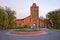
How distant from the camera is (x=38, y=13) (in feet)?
16.3

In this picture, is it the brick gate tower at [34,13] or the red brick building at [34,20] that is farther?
the brick gate tower at [34,13]

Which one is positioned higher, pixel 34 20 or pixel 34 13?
pixel 34 13

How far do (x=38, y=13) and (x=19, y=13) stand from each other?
643 mm

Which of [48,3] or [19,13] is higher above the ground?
[48,3]

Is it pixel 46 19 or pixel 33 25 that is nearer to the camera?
pixel 46 19

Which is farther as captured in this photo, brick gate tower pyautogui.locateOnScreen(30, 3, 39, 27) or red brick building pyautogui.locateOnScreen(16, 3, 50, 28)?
brick gate tower pyautogui.locateOnScreen(30, 3, 39, 27)

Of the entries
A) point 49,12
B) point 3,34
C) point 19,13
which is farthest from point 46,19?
point 3,34

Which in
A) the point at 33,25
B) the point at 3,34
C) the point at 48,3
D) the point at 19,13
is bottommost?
the point at 3,34

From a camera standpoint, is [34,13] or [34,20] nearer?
[34,13]

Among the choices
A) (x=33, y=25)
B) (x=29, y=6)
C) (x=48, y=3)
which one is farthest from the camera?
(x=33, y=25)

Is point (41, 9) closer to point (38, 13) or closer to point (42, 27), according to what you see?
point (38, 13)

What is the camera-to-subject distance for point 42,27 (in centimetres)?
501

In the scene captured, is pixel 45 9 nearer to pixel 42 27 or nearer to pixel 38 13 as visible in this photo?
pixel 38 13

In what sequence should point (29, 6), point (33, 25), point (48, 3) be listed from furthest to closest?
point (33, 25) → point (29, 6) → point (48, 3)
